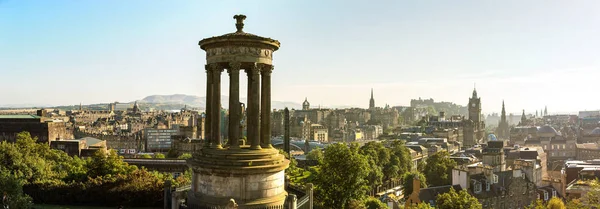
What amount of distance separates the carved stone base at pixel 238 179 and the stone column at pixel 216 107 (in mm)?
689

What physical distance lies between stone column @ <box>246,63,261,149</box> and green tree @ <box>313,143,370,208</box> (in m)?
17.2

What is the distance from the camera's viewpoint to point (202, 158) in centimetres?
1648

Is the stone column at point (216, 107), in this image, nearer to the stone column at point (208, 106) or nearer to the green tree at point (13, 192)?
the stone column at point (208, 106)

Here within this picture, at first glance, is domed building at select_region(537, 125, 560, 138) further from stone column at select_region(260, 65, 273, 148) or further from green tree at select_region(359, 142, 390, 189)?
stone column at select_region(260, 65, 273, 148)

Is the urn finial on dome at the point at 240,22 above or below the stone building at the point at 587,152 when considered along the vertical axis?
above

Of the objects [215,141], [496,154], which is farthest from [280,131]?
[215,141]

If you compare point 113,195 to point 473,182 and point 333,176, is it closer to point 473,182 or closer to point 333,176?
point 333,176

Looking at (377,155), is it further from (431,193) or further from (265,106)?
(265,106)

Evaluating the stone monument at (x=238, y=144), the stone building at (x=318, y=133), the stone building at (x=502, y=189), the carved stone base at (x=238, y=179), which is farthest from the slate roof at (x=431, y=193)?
the stone building at (x=318, y=133)

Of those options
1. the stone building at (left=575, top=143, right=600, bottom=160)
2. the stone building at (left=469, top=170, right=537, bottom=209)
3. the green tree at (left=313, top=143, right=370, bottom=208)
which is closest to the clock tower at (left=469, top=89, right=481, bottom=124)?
the stone building at (left=575, top=143, right=600, bottom=160)

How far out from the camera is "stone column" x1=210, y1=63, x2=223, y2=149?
17.0 m

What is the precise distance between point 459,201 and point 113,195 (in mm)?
23419

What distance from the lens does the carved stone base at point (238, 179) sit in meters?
15.6

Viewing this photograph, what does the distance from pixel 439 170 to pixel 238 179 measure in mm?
45813
